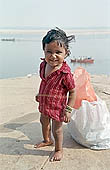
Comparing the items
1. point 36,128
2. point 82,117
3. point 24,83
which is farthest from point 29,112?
point 24,83

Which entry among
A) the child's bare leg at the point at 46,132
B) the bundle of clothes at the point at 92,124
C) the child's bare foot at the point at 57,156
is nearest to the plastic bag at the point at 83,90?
the bundle of clothes at the point at 92,124

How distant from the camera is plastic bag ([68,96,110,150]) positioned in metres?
2.18

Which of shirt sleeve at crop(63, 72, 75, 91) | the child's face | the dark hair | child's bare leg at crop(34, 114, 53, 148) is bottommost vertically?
child's bare leg at crop(34, 114, 53, 148)

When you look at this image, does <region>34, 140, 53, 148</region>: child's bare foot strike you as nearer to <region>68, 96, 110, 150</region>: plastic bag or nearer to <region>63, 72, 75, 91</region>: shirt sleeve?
<region>68, 96, 110, 150</region>: plastic bag

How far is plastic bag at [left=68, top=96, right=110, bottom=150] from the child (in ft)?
0.75

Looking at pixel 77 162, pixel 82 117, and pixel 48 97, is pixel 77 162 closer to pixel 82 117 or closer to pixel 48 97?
pixel 82 117

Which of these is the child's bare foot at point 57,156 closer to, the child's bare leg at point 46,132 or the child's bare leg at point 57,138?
the child's bare leg at point 57,138

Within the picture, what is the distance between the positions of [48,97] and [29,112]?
1283 mm

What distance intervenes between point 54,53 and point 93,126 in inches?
27.2

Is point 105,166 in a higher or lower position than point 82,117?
lower

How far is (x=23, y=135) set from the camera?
2498mm

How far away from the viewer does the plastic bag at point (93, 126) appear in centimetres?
218

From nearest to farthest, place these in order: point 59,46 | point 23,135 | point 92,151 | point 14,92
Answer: point 59,46 < point 92,151 < point 23,135 < point 14,92

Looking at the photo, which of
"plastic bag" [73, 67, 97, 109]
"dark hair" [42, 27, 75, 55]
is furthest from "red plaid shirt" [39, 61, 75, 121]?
"plastic bag" [73, 67, 97, 109]
